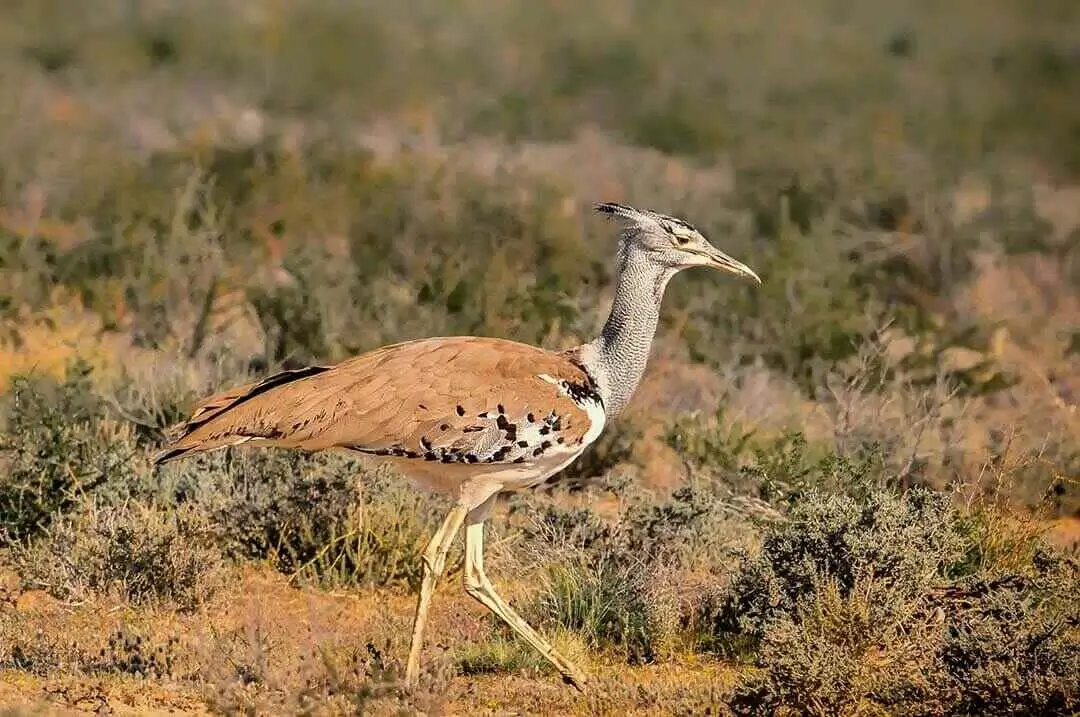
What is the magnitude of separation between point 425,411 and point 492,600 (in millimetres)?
759

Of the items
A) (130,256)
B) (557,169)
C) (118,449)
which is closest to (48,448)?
(118,449)

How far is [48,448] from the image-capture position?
708cm

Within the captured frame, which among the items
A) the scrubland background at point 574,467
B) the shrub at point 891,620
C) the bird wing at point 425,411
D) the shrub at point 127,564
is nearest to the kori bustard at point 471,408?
the bird wing at point 425,411

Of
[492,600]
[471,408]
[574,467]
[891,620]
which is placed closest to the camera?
[471,408]

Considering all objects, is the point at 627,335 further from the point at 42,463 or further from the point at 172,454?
the point at 42,463

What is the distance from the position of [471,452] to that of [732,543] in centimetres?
189

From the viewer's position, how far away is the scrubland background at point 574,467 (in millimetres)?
5578

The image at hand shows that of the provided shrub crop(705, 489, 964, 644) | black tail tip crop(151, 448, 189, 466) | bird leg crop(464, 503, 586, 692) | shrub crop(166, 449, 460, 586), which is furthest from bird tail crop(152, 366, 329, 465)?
shrub crop(705, 489, 964, 644)

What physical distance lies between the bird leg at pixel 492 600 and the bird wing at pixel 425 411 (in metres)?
0.44

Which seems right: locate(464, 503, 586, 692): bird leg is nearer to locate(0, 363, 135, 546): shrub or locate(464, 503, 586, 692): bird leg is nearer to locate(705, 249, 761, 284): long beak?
locate(705, 249, 761, 284): long beak

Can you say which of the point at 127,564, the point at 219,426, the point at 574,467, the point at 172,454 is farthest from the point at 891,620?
the point at 574,467

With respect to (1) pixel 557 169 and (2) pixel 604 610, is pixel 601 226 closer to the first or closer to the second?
(1) pixel 557 169

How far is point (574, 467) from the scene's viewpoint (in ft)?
27.9

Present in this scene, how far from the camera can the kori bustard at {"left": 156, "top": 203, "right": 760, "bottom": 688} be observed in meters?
5.52
